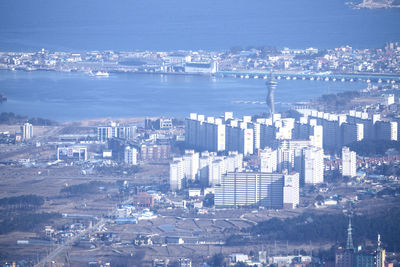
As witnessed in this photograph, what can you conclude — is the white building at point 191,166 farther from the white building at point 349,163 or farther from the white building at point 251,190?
the white building at point 349,163

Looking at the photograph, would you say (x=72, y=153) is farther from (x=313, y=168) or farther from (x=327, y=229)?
(x=327, y=229)

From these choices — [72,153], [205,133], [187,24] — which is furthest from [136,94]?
[187,24]

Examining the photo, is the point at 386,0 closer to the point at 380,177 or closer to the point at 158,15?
the point at 158,15

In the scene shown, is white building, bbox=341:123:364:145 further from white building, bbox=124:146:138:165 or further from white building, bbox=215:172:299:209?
white building, bbox=215:172:299:209

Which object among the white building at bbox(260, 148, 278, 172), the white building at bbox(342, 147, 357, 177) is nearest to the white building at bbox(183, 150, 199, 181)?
the white building at bbox(260, 148, 278, 172)

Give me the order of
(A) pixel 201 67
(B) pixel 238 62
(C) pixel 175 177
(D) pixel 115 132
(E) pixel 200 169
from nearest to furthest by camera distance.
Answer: (C) pixel 175 177 → (E) pixel 200 169 → (D) pixel 115 132 → (A) pixel 201 67 → (B) pixel 238 62

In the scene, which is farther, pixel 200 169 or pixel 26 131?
pixel 26 131
